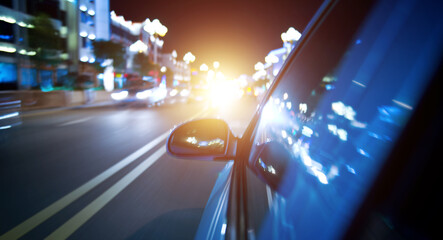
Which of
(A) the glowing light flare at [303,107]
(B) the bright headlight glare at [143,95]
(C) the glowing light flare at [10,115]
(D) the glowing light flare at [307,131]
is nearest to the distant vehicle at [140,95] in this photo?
(B) the bright headlight glare at [143,95]

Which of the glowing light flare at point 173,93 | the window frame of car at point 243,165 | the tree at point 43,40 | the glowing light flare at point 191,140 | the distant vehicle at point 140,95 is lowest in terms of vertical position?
the glowing light flare at point 173,93

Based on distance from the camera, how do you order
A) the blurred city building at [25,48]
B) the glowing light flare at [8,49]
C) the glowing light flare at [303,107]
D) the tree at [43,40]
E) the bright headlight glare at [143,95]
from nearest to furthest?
the glowing light flare at [303,107]
the bright headlight glare at [143,95]
the tree at [43,40]
the blurred city building at [25,48]
the glowing light flare at [8,49]

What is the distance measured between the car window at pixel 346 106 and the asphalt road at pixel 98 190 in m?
1.95

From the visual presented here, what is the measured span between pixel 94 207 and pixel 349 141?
136 inches

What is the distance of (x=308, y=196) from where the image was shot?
42.9 inches

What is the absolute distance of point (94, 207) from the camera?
147 inches

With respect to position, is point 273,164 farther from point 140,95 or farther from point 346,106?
point 140,95

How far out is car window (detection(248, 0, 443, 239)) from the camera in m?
0.76

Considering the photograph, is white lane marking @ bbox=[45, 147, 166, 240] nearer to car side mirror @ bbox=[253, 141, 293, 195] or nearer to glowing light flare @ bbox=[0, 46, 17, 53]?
car side mirror @ bbox=[253, 141, 293, 195]

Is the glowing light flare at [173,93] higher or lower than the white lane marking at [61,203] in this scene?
lower

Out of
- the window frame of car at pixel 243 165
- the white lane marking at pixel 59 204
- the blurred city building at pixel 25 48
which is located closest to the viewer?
the window frame of car at pixel 243 165

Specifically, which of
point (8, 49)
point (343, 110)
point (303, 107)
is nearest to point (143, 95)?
point (8, 49)

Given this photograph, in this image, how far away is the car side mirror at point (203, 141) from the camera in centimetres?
194

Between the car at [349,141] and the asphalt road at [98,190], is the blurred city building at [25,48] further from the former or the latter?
the car at [349,141]
